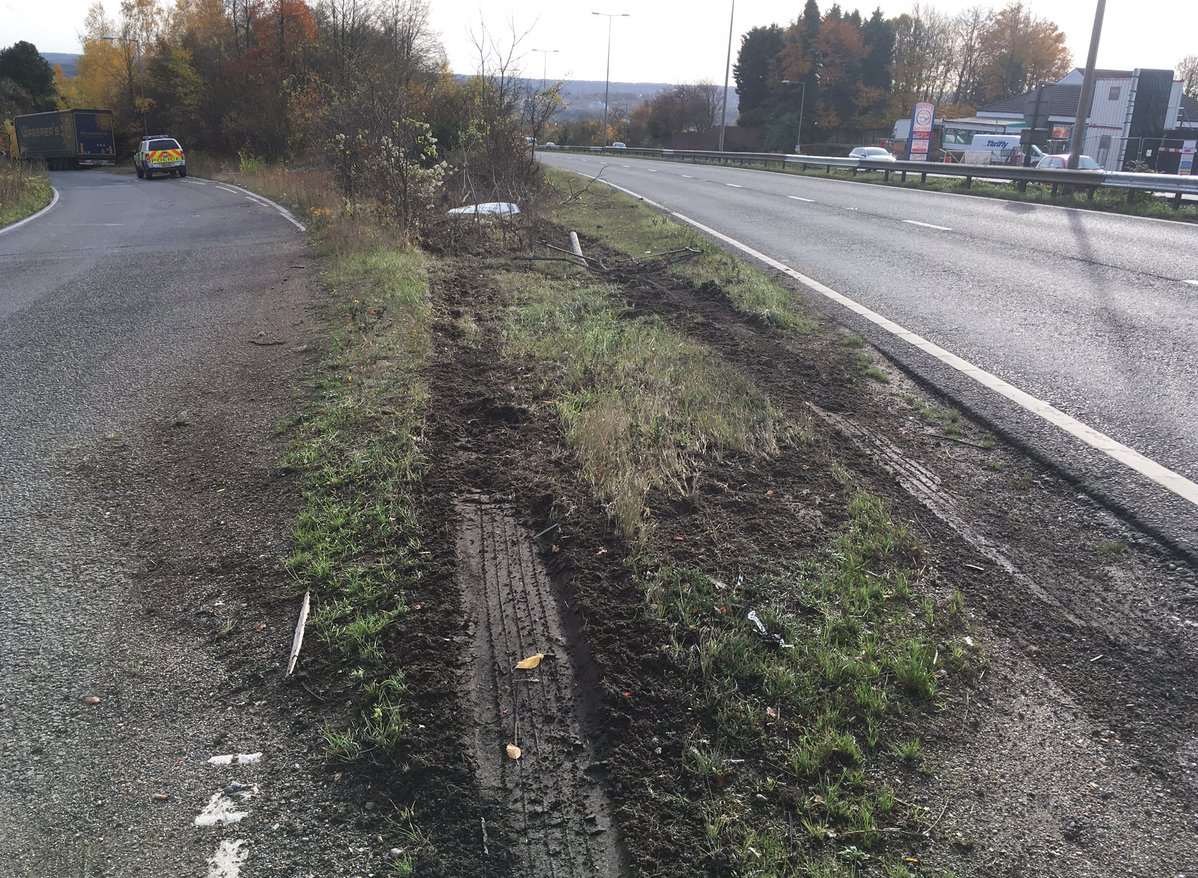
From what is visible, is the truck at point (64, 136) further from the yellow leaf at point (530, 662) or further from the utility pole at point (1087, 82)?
the yellow leaf at point (530, 662)

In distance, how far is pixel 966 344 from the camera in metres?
6.72

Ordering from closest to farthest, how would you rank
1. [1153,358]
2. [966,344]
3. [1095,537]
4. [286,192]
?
1. [1095,537]
2. [1153,358]
3. [966,344]
4. [286,192]

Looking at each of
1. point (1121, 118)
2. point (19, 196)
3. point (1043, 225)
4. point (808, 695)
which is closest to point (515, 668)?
point (808, 695)

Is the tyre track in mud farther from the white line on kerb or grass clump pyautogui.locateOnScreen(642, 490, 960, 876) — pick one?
the white line on kerb

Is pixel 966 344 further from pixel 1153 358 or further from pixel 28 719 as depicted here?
pixel 28 719

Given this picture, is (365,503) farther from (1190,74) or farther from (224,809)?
(1190,74)

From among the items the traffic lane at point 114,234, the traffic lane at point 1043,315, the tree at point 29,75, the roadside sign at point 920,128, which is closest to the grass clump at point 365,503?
the traffic lane at point 1043,315

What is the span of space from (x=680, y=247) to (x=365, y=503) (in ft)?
28.4

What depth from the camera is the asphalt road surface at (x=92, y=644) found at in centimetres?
230

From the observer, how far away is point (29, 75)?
79188 millimetres

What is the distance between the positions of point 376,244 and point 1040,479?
9.13 meters

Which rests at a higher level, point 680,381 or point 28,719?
point 680,381

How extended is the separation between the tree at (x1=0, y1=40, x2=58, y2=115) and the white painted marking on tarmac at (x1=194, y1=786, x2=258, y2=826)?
91969mm

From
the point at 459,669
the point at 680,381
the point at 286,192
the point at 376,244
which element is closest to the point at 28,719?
the point at 459,669
